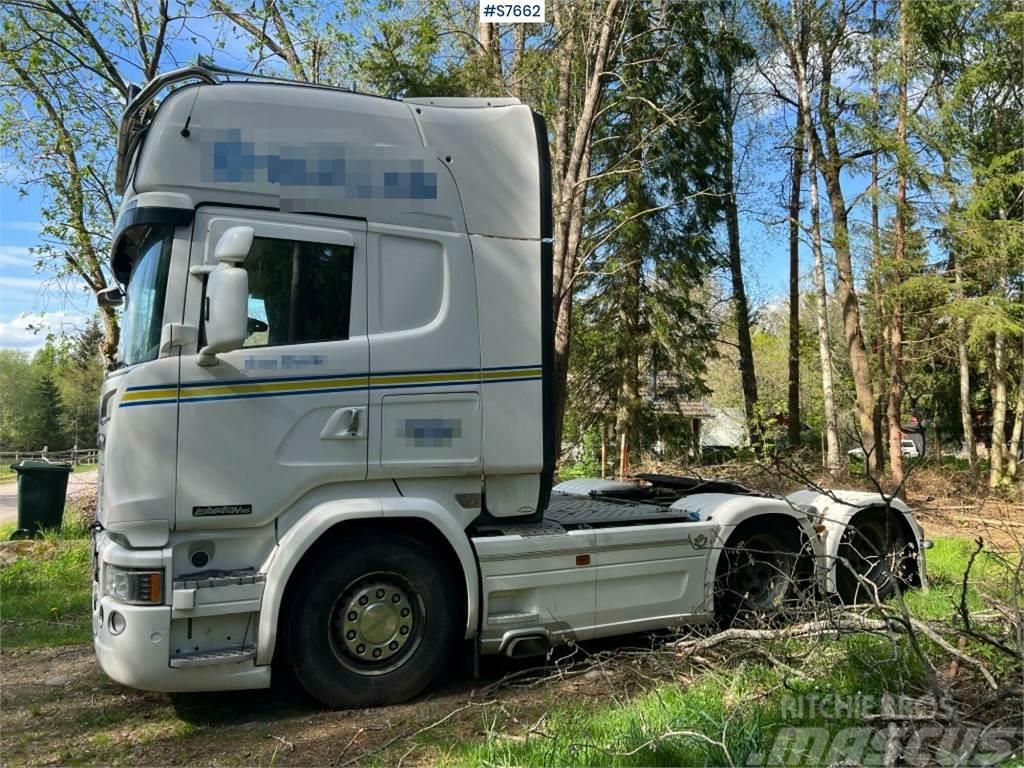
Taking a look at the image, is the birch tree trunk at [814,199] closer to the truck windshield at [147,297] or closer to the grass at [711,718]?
the grass at [711,718]

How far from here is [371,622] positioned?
4.72 metres

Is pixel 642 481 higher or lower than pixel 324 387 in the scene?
lower

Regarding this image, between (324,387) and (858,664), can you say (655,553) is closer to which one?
(858,664)

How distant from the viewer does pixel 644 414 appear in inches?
786

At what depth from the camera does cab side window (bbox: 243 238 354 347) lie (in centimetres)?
460

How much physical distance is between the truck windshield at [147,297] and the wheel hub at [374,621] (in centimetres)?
183

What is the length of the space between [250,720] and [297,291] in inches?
101

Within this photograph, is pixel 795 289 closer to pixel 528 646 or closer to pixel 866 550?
pixel 866 550

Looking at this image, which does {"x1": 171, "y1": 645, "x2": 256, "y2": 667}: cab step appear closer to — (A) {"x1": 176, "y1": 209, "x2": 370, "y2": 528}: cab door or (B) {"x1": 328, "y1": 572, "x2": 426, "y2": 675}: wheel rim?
(B) {"x1": 328, "y1": 572, "x2": 426, "y2": 675}: wheel rim

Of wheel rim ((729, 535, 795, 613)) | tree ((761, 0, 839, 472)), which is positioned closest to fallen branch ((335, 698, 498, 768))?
wheel rim ((729, 535, 795, 613))

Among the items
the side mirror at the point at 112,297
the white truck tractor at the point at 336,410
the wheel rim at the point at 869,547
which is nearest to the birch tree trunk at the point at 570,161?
the wheel rim at the point at 869,547

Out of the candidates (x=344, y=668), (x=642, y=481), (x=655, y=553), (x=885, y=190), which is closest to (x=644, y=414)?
(x=885, y=190)

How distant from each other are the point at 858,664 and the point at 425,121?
4.20m

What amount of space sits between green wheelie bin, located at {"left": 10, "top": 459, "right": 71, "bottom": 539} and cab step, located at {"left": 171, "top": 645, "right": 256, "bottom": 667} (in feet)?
23.7
